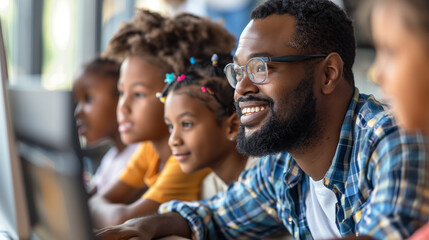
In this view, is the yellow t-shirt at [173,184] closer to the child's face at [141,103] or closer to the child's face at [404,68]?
the child's face at [141,103]

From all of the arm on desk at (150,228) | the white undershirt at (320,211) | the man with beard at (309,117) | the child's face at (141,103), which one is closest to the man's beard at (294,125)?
the man with beard at (309,117)

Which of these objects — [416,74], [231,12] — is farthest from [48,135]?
[231,12]

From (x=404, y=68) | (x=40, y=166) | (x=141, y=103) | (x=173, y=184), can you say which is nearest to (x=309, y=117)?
(x=404, y=68)

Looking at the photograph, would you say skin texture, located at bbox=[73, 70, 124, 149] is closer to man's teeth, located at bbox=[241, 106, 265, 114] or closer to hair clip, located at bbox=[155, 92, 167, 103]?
hair clip, located at bbox=[155, 92, 167, 103]

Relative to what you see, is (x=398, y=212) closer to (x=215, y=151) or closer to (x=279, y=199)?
(x=279, y=199)

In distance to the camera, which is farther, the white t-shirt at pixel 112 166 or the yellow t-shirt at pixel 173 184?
the white t-shirt at pixel 112 166

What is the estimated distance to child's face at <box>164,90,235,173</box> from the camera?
61.8 inches

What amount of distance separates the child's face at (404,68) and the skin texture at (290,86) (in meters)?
0.38

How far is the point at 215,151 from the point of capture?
159 cm

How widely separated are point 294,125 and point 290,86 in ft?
0.28

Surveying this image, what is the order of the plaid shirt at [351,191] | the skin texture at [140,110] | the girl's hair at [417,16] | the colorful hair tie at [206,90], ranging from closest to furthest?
the girl's hair at [417,16]
the plaid shirt at [351,191]
the colorful hair tie at [206,90]
the skin texture at [140,110]

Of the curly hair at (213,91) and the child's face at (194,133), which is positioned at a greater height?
the curly hair at (213,91)

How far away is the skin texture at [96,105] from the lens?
2445 mm

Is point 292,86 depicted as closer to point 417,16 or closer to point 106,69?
point 417,16
